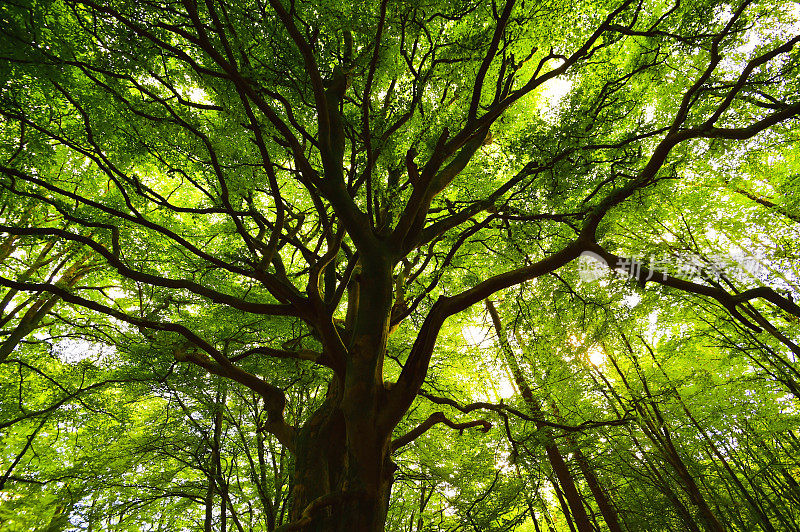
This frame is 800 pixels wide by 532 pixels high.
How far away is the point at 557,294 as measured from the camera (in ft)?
17.5

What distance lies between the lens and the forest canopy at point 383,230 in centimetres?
362

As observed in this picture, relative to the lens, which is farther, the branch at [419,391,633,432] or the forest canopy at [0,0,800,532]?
the branch at [419,391,633,432]

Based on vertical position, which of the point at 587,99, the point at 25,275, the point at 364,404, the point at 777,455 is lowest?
the point at 777,455

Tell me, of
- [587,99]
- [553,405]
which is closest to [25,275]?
[587,99]

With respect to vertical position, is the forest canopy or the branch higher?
the forest canopy

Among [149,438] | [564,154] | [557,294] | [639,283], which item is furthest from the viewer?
[149,438]

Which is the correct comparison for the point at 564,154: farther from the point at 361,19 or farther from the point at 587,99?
the point at 361,19

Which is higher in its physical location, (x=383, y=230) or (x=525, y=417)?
(x=383, y=230)

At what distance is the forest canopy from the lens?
143 inches

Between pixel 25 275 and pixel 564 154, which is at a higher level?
pixel 25 275

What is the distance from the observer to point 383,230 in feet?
14.9

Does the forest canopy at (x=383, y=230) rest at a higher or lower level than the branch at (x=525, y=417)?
higher

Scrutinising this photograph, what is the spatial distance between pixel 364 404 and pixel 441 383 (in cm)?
501

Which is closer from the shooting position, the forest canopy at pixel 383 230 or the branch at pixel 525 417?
the forest canopy at pixel 383 230
